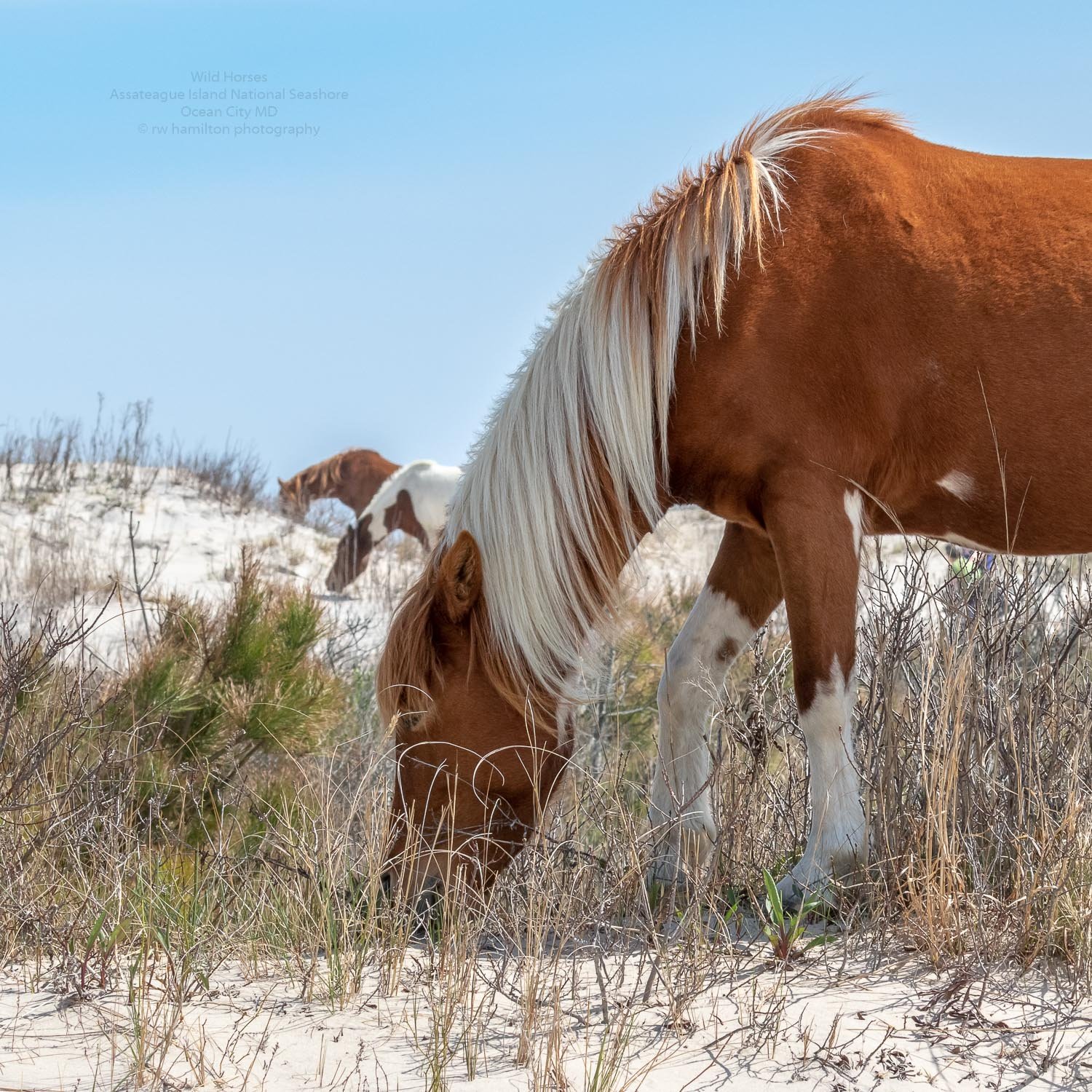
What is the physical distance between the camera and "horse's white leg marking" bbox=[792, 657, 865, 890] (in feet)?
9.55

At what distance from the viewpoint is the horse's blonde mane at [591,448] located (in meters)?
3.10

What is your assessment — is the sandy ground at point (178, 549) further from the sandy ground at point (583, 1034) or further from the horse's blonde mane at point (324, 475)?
the sandy ground at point (583, 1034)

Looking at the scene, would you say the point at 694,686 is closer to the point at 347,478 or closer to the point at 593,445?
the point at 593,445

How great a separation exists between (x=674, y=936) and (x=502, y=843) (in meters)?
0.80

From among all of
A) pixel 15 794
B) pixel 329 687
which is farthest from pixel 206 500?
pixel 15 794

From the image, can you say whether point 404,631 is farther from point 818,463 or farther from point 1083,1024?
point 1083,1024

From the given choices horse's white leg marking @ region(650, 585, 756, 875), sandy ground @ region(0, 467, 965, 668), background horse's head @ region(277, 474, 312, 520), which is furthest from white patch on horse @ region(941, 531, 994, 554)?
background horse's head @ region(277, 474, 312, 520)

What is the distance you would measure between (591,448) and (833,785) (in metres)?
1.08

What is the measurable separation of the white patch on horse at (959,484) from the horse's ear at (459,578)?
126 cm

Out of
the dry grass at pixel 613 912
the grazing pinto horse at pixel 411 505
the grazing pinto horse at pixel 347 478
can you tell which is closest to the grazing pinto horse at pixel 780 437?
the dry grass at pixel 613 912

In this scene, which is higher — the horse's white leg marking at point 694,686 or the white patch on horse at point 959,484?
the white patch on horse at point 959,484

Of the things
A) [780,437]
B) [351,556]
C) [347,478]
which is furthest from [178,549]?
[780,437]

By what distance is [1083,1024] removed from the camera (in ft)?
7.24

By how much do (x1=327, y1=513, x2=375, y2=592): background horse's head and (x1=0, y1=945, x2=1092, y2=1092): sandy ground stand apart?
9874mm
